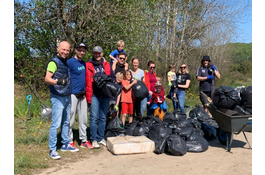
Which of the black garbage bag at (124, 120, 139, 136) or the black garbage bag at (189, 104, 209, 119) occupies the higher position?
the black garbage bag at (189, 104, 209, 119)

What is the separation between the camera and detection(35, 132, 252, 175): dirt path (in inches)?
168

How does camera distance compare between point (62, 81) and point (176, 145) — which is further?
point (176, 145)

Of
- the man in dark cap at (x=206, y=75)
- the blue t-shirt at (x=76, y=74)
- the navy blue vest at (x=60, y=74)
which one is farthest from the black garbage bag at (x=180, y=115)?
the navy blue vest at (x=60, y=74)

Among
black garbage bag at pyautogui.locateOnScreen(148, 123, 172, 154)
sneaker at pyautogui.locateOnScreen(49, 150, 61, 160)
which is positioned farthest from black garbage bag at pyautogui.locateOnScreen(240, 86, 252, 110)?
sneaker at pyautogui.locateOnScreen(49, 150, 61, 160)

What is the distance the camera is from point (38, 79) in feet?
33.0

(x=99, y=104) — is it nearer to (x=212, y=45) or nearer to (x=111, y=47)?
(x=111, y=47)

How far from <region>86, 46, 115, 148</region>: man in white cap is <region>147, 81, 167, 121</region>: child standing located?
1.87 metres

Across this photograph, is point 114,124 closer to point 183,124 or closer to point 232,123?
point 183,124

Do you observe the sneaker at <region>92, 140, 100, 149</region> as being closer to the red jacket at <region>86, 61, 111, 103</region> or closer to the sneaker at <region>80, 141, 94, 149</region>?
the sneaker at <region>80, 141, 94, 149</region>

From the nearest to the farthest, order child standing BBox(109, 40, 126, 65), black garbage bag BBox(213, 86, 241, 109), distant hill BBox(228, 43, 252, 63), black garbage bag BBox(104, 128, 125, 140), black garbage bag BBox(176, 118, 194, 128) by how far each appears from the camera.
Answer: black garbage bag BBox(213, 86, 241, 109)
black garbage bag BBox(104, 128, 125, 140)
black garbage bag BBox(176, 118, 194, 128)
child standing BBox(109, 40, 126, 65)
distant hill BBox(228, 43, 252, 63)

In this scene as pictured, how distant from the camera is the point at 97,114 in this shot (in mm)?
5465

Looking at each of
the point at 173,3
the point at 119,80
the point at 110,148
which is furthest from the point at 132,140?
the point at 173,3

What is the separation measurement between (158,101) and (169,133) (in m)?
1.70

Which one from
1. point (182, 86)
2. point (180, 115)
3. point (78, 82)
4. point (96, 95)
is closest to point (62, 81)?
point (78, 82)
